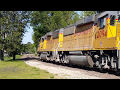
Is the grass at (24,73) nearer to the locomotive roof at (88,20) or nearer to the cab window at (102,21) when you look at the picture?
the cab window at (102,21)

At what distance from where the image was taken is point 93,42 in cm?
1340

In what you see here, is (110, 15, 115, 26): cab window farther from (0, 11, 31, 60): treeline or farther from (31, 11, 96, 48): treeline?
(31, 11, 96, 48): treeline

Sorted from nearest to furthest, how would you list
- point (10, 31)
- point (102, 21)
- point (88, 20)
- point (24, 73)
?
point (24, 73), point (102, 21), point (88, 20), point (10, 31)

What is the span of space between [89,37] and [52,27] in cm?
3041

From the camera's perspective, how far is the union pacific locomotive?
10953mm

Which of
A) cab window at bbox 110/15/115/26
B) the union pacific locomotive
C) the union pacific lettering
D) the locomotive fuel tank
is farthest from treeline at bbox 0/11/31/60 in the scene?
cab window at bbox 110/15/115/26

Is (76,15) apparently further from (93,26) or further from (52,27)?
(93,26)

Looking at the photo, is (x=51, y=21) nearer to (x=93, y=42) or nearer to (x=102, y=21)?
(x=93, y=42)

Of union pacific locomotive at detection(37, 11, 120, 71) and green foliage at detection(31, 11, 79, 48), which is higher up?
green foliage at detection(31, 11, 79, 48)

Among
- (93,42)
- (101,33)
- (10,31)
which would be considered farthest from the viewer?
(10,31)

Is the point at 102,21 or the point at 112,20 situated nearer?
the point at 112,20

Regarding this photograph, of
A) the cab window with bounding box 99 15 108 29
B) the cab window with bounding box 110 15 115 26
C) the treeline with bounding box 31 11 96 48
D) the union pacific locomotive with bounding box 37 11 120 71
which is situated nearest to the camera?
the union pacific locomotive with bounding box 37 11 120 71

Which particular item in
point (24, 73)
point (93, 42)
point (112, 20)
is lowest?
point (24, 73)

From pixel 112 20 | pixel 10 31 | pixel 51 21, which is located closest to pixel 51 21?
pixel 51 21
